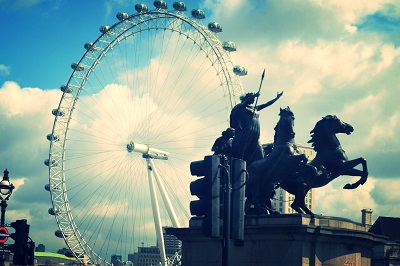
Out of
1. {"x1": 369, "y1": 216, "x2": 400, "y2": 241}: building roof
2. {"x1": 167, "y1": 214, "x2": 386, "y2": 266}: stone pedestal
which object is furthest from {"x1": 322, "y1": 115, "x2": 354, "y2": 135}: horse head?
{"x1": 369, "y1": 216, "x2": 400, "y2": 241}: building roof

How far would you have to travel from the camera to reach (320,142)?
35094mm

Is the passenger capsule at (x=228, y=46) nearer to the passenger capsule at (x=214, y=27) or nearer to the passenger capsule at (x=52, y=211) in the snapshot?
the passenger capsule at (x=214, y=27)

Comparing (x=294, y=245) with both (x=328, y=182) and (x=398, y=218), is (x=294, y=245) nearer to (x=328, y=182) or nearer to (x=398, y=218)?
(x=328, y=182)

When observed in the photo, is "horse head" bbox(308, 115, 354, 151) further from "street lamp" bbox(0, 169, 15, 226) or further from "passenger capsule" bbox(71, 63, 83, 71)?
"passenger capsule" bbox(71, 63, 83, 71)

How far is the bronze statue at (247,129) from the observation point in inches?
1398

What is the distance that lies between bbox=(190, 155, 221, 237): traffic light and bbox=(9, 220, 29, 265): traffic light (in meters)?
4.24

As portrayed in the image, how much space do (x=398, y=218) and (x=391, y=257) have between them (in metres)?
10.9

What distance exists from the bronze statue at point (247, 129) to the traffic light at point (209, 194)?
63.0 feet

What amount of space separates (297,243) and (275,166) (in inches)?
141

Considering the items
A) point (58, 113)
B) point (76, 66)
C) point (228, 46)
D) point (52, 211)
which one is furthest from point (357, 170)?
point (52, 211)

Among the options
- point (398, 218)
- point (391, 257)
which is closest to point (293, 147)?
point (391, 257)

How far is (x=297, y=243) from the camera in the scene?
31.9 metres

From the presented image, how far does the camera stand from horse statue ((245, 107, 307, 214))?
111ft

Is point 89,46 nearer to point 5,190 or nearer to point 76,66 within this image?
point 76,66
